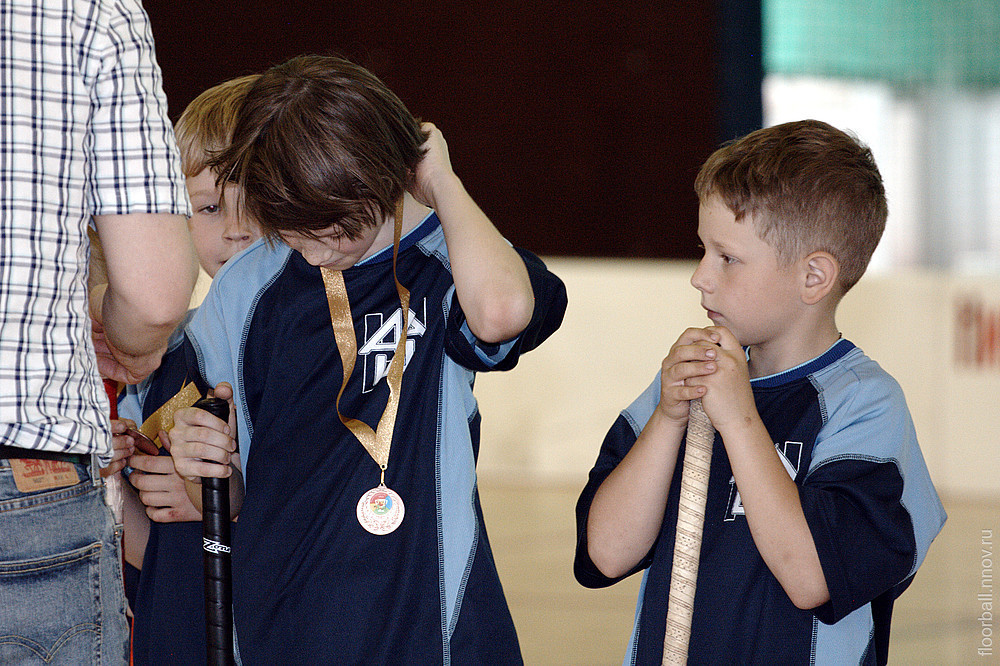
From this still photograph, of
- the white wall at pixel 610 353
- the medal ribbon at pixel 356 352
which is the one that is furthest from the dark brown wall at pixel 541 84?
the medal ribbon at pixel 356 352

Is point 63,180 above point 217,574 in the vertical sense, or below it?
above

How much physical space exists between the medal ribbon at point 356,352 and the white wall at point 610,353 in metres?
4.78

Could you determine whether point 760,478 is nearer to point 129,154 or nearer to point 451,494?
point 451,494

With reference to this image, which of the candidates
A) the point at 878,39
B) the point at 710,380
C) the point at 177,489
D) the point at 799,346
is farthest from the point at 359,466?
the point at 878,39

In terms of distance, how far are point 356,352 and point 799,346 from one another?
0.64 metres

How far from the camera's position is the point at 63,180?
44.4 inches

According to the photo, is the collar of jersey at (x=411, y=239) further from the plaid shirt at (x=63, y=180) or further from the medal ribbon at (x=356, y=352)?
the plaid shirt at (x=63, y=180)

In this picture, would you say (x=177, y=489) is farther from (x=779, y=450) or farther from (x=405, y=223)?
(x=779, y=450)

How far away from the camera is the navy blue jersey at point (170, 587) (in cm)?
168

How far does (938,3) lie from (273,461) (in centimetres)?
580

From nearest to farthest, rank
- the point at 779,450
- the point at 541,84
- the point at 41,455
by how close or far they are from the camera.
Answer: the point at 41,455, the point at 779,450, the point at 541,84

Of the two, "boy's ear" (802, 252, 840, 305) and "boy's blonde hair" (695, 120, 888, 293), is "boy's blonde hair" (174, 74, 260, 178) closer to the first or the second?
"boy's blonde hair" (695, 120, 888, 293)

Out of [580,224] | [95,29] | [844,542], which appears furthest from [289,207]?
[580,224]

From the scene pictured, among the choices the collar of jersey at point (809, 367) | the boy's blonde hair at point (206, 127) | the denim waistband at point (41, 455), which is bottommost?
the collar of jersey at point (809, 367)
